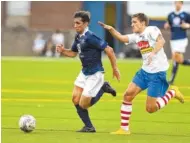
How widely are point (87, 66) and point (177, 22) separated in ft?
33.6

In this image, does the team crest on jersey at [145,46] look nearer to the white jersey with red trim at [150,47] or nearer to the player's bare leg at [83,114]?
the white jersey with red trim at [150,47]

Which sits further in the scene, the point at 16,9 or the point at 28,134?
the point at 16,9

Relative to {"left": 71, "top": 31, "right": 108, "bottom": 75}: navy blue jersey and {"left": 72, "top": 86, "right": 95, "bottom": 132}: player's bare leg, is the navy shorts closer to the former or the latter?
{"left": 71, "top": 31, "right": 108, "bottom": 75}: navy blue jersey

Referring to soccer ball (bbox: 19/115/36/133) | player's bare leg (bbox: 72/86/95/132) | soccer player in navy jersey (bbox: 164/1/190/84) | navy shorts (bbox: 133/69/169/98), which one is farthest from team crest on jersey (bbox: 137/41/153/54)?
soccer player in navy jersey (bbox: 164/1/190/84)

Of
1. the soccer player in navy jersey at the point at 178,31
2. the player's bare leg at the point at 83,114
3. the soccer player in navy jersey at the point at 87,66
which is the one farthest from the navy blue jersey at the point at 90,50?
the soccer player in navy jersey at the point at 178,31

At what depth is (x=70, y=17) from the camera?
48.4 meters

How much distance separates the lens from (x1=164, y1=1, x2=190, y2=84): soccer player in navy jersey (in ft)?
72.2

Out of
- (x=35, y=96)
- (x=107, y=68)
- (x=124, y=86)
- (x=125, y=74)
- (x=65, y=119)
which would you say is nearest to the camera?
(x=65, y=119)

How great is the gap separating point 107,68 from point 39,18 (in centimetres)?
1814

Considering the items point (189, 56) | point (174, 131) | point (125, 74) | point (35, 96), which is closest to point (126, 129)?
point (174, 131)

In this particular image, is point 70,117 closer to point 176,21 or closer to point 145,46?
point 145,46

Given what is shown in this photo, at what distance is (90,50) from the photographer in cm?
1234

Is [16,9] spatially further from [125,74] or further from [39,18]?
[125,74]

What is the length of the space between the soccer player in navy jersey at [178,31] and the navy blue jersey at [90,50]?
9718 mm
